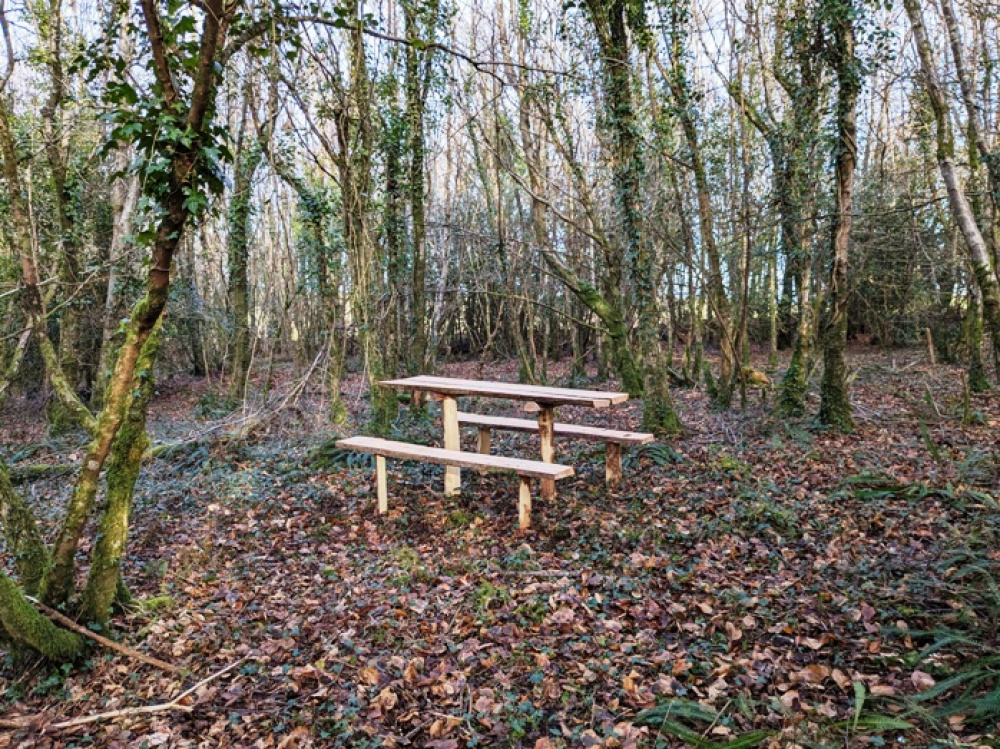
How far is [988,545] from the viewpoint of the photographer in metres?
3.39

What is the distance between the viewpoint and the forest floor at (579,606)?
8.60 ft

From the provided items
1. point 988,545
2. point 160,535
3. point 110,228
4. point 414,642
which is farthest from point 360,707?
point 110,228

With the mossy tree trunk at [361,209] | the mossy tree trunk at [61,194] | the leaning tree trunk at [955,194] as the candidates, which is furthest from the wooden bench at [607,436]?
the mossy tree trunk at [61,194]

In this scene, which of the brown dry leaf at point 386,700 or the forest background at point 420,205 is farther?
the forest background at point 420,205

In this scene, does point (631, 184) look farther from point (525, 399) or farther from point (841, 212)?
point (525, 399)

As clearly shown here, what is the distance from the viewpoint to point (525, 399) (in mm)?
5125

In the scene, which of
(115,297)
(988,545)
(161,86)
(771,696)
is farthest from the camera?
(115,297)

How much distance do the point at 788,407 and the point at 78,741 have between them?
6.99 metres

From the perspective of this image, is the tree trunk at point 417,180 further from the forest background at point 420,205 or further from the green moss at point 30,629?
the green moss at point 30,629

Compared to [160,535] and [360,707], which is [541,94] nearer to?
[160,535]

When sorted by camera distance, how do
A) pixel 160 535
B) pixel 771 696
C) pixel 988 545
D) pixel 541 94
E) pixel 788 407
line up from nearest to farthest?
pixel 771 696
pixel 988 545
pixel 160 535
pixel 788 407
pixel 541 94

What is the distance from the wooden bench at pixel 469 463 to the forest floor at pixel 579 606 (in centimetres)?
19

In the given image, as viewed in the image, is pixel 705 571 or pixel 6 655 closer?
pixel 6 655

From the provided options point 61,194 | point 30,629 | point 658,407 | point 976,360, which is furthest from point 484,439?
point 61,194
